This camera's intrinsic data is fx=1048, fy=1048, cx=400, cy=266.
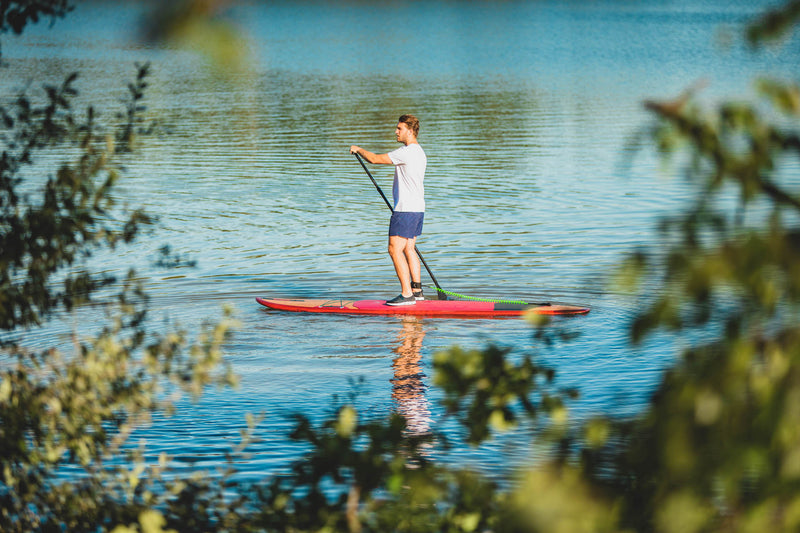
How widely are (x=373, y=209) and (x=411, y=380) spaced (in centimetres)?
1020

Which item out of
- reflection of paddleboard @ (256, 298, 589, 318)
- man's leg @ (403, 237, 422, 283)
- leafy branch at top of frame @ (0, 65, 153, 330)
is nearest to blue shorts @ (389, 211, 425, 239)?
man's leg @ (403, 237, 422, 283)

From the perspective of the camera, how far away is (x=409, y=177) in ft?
40.4

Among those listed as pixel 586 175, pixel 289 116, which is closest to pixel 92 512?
pixel 586 175

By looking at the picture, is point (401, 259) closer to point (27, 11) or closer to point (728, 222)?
point (27, 11)

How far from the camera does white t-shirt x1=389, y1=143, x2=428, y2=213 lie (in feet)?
39.9

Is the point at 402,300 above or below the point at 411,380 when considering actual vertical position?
above

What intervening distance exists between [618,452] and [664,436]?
21.1 inches

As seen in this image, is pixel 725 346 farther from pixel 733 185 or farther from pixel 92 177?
pixel 92 177

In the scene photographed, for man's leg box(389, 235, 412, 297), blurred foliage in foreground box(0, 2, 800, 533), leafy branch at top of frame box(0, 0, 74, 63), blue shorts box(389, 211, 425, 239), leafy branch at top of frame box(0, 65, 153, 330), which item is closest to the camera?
blurred foliage in foreground box(0, 2, 800, 533)

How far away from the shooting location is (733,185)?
8.11ft

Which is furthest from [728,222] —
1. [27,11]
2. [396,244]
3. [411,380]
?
[396,244]

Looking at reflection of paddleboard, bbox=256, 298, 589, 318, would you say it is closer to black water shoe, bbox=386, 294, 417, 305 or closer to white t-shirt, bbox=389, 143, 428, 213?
black water shoe, bbox=386, 294, 417, 305

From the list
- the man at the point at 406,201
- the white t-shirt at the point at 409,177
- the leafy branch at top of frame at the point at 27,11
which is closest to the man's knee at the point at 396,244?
the man at the point at 406,201

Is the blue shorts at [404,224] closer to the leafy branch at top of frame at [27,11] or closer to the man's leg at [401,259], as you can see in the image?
the man's leg at [401,259]
